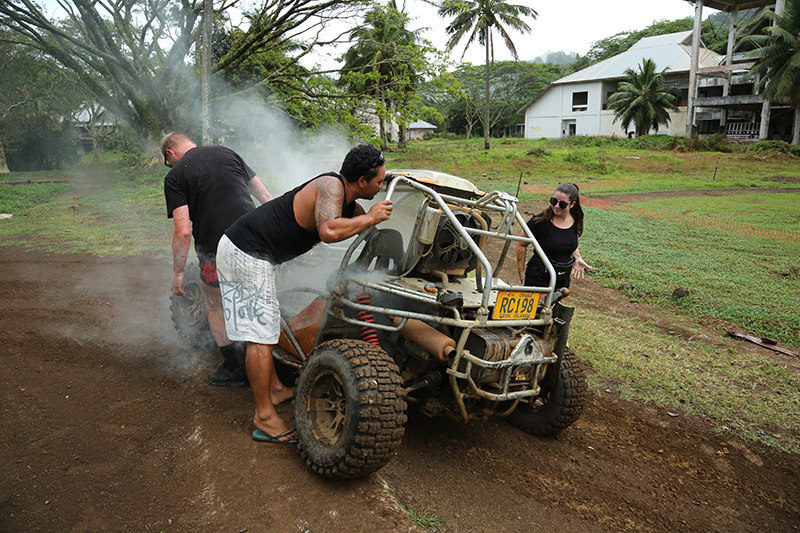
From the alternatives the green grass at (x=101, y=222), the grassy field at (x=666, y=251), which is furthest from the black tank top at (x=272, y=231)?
the green grass at (x=101, y=222)

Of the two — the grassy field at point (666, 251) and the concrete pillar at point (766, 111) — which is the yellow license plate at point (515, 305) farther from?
the concrete pillar at point (766, 111)

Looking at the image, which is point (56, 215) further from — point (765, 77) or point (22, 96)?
point (765, 77)

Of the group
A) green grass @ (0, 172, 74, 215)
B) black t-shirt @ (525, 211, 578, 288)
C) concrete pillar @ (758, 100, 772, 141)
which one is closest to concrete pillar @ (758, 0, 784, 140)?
concrete pillar @ (758, 100, 772, 141)

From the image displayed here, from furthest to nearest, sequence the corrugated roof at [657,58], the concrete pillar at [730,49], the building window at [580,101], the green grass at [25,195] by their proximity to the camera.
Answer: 1. the building window at [580,101]
2. the corrugated roof at [657,58]
3. the concrete pillar at [730,49]
4. the green grass at [25,195]

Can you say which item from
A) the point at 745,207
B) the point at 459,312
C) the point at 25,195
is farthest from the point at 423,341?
the point at 25,195

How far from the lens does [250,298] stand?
338 centimetres

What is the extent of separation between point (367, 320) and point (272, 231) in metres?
0.83

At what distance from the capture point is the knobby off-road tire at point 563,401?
371 cm

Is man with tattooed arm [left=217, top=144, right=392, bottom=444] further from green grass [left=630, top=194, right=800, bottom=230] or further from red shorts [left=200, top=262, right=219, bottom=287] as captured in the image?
green grass [left=630, top=194, right=800, bottom=230]

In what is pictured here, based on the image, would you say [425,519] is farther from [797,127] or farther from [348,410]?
[797,127]

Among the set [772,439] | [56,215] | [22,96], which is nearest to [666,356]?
[772,439]

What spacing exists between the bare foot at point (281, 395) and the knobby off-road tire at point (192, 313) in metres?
1.32

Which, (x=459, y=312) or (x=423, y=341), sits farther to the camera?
(x=423, y=341)

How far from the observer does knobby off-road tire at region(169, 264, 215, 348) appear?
16.3ft
